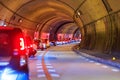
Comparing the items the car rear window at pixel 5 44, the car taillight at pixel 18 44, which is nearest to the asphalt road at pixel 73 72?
the car taillight at pixel 18 44

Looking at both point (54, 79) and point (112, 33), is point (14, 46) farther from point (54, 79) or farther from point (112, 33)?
point (112, 33)

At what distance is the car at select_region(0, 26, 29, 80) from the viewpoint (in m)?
10.0

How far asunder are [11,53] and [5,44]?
0.31 m

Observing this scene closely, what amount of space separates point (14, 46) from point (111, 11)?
19.1m

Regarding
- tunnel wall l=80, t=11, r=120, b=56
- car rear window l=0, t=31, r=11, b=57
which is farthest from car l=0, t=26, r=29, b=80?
tunnel wall l=80, t=11, r=120, b=56

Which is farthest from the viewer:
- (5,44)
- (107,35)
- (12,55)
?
(107,35)

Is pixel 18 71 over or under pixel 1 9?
under

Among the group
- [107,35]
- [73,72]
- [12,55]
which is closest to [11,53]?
[12,55]

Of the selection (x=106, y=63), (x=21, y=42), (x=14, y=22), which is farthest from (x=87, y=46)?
(x=21, y=42)

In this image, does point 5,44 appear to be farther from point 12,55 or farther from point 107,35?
point 107,35

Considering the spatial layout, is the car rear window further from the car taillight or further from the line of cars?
the car taillight

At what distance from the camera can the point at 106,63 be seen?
24297mm

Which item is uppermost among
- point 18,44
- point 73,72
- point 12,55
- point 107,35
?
point 107,35

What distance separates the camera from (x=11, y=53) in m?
10.2
